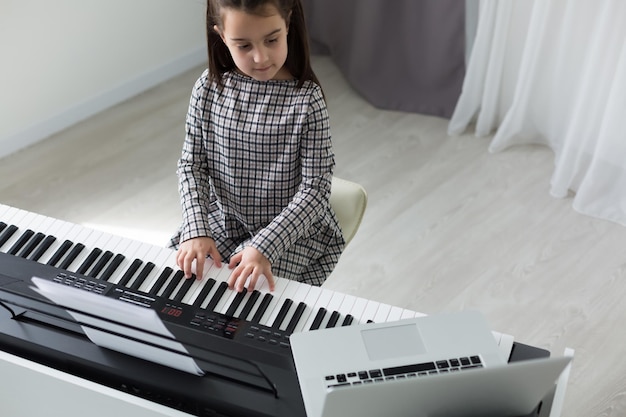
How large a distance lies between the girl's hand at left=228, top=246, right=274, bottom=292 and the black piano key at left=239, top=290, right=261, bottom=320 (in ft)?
Answer: 0.04

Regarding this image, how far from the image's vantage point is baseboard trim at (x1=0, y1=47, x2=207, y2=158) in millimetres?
3270

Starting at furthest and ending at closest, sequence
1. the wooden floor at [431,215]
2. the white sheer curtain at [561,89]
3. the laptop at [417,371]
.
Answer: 1. the white sheer curtain at [561,89]
2. the wooden floor at [431,215]
3. the laptop at [417,371]

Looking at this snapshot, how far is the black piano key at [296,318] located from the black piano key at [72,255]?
1.53 feet

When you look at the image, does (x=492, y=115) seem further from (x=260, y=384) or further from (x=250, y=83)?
(x=260, y=384)

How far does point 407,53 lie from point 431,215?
91 cm

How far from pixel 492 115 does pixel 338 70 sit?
829mm

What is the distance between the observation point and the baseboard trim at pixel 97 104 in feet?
10.7

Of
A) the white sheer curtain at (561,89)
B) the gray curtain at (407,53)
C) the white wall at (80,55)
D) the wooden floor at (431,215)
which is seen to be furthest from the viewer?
the gray curtain at (407,53)

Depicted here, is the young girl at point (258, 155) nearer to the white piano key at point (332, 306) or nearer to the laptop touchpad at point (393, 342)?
the white piano key at point (332, 306)

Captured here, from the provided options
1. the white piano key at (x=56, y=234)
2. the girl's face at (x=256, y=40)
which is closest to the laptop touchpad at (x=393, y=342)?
the girl's face at (x=256, y=40)

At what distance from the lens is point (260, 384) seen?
4.39ft

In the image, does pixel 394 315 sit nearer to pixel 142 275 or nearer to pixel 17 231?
pixel 142 275

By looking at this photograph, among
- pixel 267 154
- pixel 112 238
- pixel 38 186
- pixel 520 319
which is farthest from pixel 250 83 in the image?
pixel 38 186

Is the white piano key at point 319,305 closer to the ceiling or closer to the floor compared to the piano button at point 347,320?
closer to the floor
